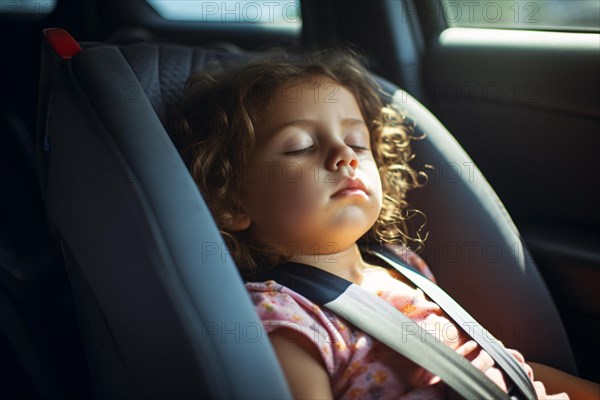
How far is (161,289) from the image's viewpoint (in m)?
0.83

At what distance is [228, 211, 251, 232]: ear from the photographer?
4.34ft

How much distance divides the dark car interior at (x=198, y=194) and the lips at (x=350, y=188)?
10.8 inches

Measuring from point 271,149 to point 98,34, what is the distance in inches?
50.2

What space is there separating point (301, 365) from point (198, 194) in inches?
14.6

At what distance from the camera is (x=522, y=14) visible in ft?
5.76

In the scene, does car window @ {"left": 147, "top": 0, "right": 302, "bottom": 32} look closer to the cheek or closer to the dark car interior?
the dark car interior

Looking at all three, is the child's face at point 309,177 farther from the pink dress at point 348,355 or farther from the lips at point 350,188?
the pink dress at point 348,355

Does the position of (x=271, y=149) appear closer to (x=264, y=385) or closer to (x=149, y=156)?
(x=149, y=156)

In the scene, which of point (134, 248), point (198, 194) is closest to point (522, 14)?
point (198, 194)

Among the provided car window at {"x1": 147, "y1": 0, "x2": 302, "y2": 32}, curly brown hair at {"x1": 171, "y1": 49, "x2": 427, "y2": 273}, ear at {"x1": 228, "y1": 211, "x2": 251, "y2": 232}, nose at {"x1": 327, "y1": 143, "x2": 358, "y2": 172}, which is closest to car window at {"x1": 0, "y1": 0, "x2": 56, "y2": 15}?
car window at {"x1": 147, "y1": 0, "x2": 302, "y2": 32}

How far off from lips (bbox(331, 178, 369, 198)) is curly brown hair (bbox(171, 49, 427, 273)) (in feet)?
0.67

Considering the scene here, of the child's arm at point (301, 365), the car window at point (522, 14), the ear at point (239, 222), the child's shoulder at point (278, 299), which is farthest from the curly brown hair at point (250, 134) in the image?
Result: the car window at point (522, 14)

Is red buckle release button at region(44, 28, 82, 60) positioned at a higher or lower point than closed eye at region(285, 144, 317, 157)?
higher

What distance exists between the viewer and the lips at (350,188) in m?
1.24
